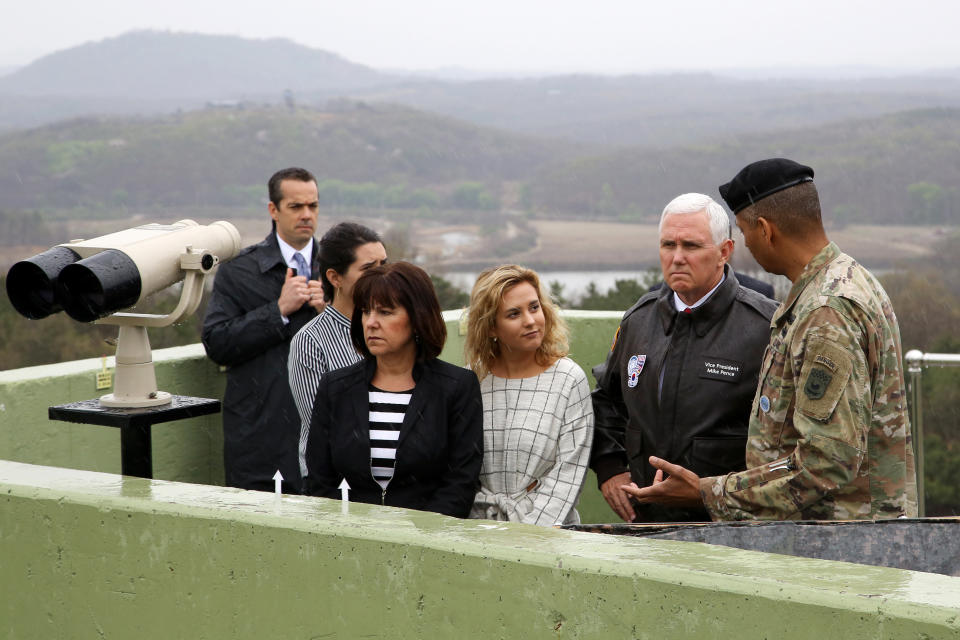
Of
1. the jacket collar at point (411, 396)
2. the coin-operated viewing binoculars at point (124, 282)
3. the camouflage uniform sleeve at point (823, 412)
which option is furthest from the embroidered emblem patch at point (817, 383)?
the coin-operated viewing binoculars at point (124, 282)

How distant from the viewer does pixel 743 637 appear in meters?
2.21

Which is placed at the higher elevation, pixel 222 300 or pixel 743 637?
pixel 222 300

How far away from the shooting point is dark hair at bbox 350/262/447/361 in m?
3.46

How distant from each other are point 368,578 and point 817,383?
118 cm

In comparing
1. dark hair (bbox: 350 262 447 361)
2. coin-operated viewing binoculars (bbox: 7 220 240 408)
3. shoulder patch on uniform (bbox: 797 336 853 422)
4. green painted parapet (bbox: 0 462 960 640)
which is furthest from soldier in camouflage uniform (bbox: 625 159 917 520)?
coin-operated viewing binoculars (bbox: 7 220 240 408)

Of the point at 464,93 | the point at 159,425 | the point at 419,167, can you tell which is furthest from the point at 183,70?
the point at 159,425

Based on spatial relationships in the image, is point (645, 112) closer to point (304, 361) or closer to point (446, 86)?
point (446, 86)

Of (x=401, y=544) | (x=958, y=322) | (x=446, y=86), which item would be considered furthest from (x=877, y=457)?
(x=446, y=86)

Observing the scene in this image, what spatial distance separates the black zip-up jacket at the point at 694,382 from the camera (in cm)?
338

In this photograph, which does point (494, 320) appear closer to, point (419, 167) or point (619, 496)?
point (619, 496)

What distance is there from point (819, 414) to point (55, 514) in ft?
6.65

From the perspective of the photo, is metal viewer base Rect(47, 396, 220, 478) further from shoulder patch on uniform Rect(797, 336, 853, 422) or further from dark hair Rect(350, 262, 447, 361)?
shoulder patch on uniform Rect(797, 336, 853, 422)

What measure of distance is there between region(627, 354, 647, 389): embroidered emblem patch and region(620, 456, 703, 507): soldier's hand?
357mm

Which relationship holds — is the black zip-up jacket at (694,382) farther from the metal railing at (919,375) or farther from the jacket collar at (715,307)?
the metal railing at (919,375)
